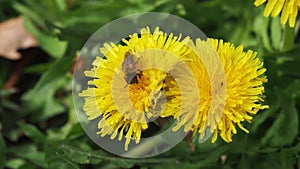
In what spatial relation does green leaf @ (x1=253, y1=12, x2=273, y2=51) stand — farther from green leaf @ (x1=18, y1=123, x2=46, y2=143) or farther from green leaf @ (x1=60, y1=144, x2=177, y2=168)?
green leaf @ (x1=18, y1=123, x2=46, y2=143)

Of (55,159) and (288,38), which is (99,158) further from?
(288,38)

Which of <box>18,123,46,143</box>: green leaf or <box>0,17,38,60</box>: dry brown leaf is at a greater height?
<box>0,17,38,60</box>: dry brown leaf

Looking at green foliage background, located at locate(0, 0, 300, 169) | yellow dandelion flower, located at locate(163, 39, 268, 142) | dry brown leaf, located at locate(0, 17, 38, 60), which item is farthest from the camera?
dry brown leaf, located at locate(0, 17, 38, 60)

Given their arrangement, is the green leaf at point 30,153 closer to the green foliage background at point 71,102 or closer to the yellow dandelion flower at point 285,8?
the green foliage background at point 71,102

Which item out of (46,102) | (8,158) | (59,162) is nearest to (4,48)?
(46,102)

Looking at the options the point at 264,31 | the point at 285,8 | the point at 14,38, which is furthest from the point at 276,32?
the point at 14,38

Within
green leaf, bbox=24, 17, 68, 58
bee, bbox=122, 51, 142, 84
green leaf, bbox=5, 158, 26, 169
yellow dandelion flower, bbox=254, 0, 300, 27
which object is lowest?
green leaf, bbox=5, 158, 26, 169

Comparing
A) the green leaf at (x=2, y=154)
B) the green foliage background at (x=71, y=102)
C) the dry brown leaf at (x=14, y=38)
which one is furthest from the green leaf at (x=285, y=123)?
the dry brown leaf at (x=14, y=38)

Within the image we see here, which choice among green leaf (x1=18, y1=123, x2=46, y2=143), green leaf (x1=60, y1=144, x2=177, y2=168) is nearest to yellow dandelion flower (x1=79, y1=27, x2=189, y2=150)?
green leaf (x1=60, y1=144, x2=177, y2=168)
